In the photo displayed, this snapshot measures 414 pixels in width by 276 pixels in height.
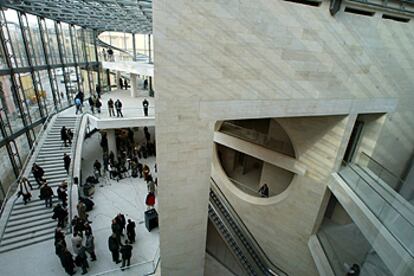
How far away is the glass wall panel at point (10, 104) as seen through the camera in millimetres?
12820

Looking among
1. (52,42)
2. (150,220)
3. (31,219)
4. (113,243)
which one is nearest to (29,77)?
(52,42)

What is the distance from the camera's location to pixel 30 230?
10.3m

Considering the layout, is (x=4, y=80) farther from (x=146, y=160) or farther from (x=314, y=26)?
(x=314, y=26)

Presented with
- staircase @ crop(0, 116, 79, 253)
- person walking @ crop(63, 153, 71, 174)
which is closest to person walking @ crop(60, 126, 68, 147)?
staircase @ crop(0, 116, 79, 253)

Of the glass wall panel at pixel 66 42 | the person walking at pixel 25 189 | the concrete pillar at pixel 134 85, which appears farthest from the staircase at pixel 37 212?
the glass wall panel at pixel 66 42

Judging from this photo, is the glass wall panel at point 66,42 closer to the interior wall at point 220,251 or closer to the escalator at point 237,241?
the escalator at point 237,241

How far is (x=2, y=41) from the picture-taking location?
13.0 metres

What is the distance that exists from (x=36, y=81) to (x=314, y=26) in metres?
18.3

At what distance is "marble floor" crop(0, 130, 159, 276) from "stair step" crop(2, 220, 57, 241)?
2.53 feet

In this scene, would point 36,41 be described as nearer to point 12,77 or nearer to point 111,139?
point 12,77

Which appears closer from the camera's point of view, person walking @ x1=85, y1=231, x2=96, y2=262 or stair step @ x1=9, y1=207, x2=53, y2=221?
person walking @ x1=85, y1=231, x2=96, y2=262

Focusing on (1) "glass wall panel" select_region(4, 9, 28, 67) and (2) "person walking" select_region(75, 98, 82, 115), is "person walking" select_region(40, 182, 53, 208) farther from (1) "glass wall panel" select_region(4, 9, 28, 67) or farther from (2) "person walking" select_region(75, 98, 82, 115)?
(1) "glass wall panel" select_region(4, 9, 28, 67)

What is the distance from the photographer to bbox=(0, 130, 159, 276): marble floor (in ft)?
28.4

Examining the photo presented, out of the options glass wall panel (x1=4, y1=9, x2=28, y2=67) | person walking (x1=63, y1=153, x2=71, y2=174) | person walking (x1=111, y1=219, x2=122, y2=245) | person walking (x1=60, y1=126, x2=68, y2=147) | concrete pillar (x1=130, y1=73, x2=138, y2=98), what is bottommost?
person walking (x1=111, y1=219, x2=122, y2=245)
